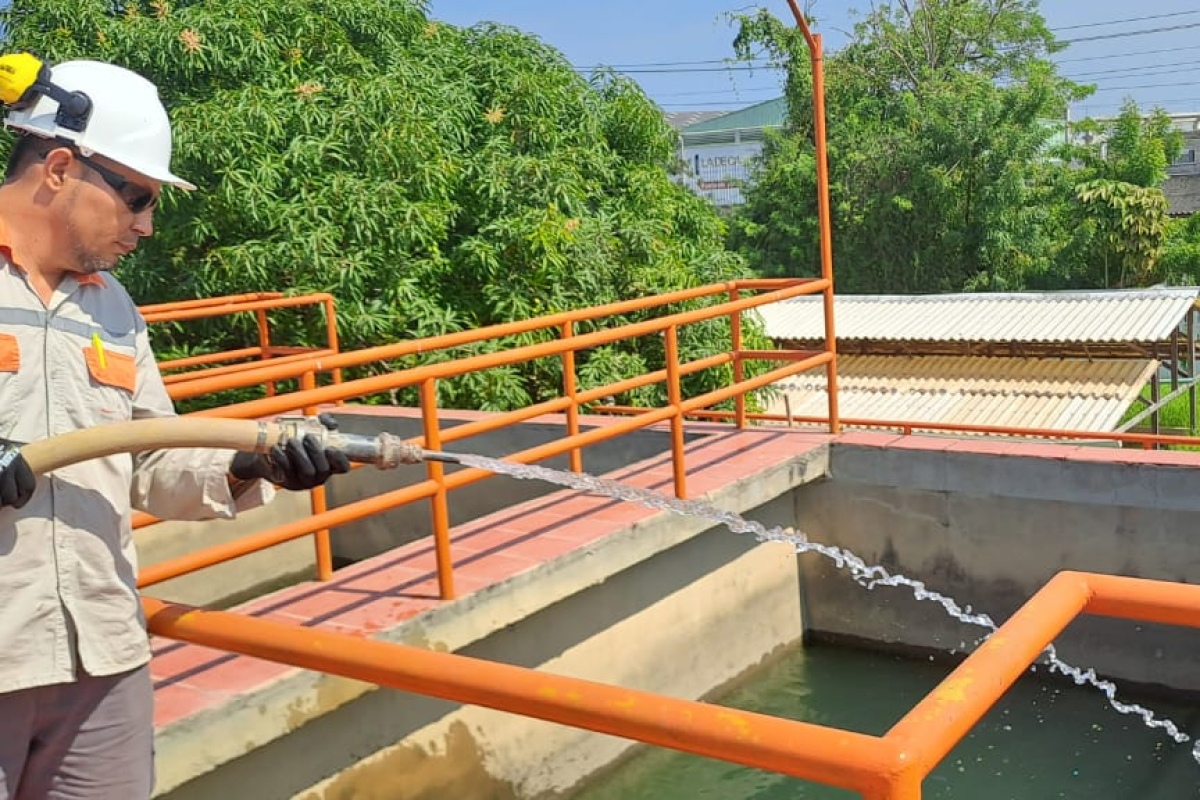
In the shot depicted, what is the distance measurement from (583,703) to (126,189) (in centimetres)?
115

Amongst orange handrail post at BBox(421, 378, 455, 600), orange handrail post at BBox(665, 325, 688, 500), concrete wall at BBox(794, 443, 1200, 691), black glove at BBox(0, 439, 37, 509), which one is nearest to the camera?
black glove at BBox(0, 439, 37, 509)

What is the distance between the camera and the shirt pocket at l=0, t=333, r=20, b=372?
6.14ft

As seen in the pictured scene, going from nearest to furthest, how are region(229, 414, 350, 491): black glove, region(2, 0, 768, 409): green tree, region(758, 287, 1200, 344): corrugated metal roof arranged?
region(229, 414, 350, 491): black glove, region(2, 0, 768, 409): green tree, region(758, 287, 1200, 344): corrugated metal roof

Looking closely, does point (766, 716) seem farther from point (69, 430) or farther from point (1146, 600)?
point (69, 430)

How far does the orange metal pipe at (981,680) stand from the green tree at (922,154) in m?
23.0

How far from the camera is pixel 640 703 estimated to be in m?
1.54

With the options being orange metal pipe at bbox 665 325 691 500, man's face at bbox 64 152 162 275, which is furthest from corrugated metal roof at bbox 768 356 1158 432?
man's face at bbox 64 152 162 275

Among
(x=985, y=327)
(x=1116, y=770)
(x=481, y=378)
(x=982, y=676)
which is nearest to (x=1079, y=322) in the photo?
(x=985, y=327)

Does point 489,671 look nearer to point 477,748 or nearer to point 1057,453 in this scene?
point 477,748

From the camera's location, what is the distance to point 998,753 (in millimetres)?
5094

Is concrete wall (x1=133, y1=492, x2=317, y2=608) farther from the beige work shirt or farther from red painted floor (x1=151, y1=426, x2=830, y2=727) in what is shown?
the beige work shirt

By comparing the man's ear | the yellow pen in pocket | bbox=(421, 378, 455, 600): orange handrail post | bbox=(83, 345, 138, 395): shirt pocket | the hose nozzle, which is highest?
the man's ear

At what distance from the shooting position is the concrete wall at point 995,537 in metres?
5.45

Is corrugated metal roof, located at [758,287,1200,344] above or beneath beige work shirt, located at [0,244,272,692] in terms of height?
beneath
